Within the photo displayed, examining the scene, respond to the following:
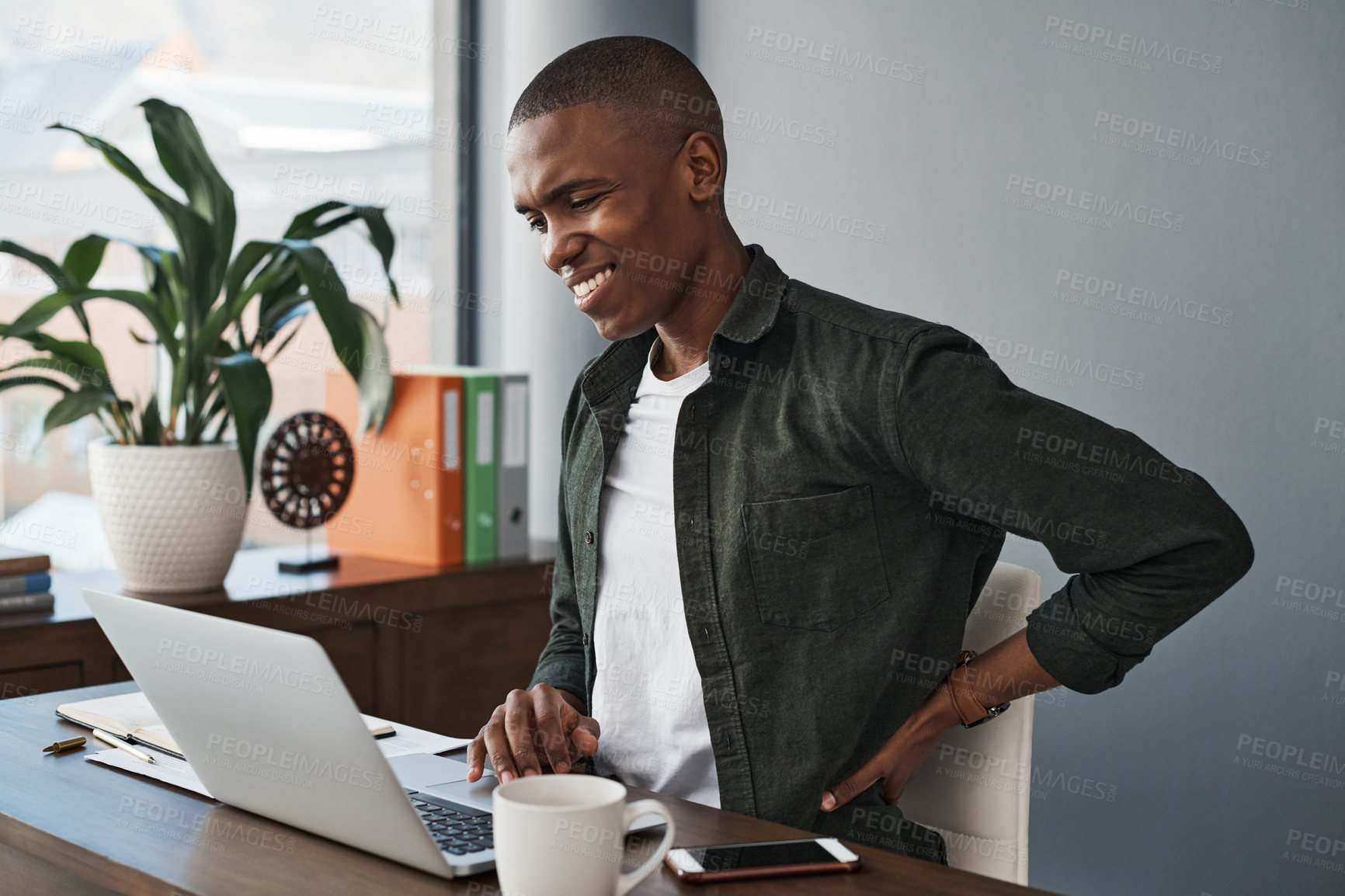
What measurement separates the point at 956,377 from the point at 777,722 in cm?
42

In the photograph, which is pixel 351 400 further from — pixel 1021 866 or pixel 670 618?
pixel 1021 866

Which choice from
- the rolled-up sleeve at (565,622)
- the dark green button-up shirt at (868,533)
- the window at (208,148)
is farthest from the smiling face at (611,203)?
the window at (208,148)

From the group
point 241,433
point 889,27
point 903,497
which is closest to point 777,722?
point 903,497

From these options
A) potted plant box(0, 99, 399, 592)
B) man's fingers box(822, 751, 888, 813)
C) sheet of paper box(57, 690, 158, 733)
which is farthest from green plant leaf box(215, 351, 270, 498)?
man's fingers box(822, 751, 888, 813)

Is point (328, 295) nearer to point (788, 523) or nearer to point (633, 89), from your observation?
point (633, 89)

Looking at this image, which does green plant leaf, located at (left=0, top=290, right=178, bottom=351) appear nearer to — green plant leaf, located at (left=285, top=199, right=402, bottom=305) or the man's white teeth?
green plant leaf, located at (left=285, top=199, right=402, bottom=305)

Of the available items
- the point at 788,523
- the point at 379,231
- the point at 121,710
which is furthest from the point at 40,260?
the point at 788,523

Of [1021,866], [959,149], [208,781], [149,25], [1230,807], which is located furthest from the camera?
[149,25]

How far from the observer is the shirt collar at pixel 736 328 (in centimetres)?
142

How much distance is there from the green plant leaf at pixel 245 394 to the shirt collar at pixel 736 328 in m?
0.86

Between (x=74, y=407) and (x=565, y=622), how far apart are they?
1044 millimetres

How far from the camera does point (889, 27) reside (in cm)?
269

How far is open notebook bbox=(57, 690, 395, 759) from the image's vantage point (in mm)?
1345

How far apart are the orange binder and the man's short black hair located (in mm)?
1249
